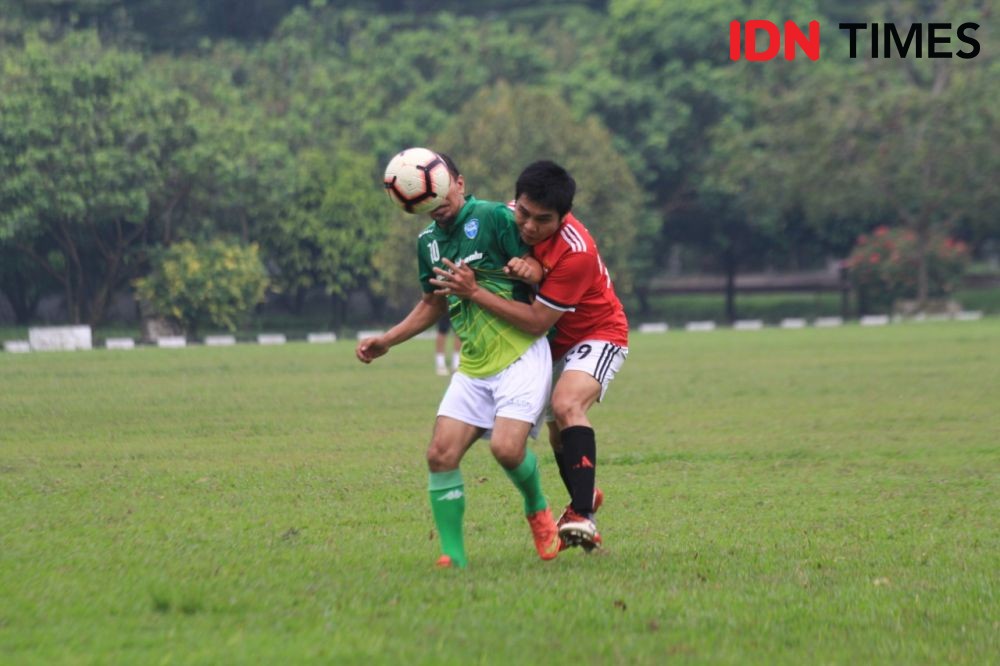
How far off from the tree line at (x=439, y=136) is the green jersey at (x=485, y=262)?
41.4m

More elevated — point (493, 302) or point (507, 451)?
point (493, 302)

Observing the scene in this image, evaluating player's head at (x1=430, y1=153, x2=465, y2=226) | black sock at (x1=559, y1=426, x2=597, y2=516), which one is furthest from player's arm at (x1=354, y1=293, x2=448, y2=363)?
black sock at (x1=559, y1=426, x2=597, y2=516)

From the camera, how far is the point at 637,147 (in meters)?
61.3

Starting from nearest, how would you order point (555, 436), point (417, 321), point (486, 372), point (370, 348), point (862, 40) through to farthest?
point (486, 372) → point (417, 321) → point (370, 348) → point (555, 436) → point (862, 40)

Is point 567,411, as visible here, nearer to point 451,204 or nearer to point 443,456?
point 443,456

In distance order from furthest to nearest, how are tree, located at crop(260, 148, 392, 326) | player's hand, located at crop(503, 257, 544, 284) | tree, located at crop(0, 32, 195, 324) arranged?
tree, located at crop(260, 148, 392, 326) → tree, located at crop(0, 32, 195, 324) → player's hand, located at crop(503, 257, 544, 284)

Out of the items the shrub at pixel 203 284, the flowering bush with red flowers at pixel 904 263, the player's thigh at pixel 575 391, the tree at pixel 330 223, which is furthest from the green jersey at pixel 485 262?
the flowering bush with red flowers at pixel 904 263

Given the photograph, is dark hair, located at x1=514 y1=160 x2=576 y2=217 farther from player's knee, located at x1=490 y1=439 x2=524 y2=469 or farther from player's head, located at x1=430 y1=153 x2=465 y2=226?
player's knee, located at x1=490 y1=439 x2=524 y2=469

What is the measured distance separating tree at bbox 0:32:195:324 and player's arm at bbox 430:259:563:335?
41643 millimetres

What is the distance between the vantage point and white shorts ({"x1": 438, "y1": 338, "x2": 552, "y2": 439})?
741 centimetres

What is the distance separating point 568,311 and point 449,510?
115 cm

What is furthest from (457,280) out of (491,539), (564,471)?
(491,539)

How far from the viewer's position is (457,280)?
23.6ft

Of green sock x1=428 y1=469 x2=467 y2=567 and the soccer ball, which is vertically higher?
the soccer ball
